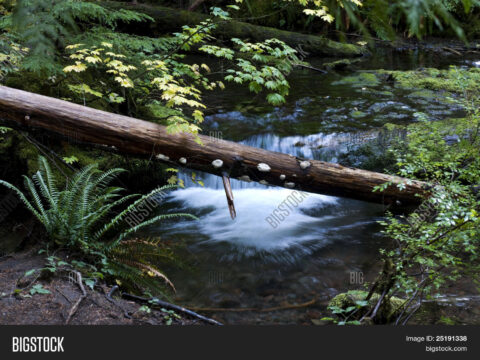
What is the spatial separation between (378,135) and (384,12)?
5.71 m

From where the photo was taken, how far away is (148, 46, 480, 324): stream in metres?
4.30

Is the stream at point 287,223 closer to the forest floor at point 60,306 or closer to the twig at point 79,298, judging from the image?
the forest floor at point 60,306

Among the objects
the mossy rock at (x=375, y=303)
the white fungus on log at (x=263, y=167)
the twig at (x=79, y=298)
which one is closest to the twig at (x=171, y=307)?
the twig at (x=79, y=298)

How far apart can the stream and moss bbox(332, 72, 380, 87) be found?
0.10 m

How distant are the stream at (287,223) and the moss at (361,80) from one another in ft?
0.31

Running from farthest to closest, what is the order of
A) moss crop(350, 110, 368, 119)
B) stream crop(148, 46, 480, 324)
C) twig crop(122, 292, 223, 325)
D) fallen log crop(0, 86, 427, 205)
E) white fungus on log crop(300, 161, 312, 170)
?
moss crop(350, 110, 368, 119), white fungus on log crop(300, 161, 312, 170), fallen log crop(0, 86, 427, 205), stream crop(148, 46, 480, 324), twig crop(122, 292, 223, 325)

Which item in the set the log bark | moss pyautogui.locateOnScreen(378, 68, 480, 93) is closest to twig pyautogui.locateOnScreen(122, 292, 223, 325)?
moss pyautogui.locateOnScreen(378, 68, 480, 93)

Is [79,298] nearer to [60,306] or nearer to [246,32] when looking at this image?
[60,306]

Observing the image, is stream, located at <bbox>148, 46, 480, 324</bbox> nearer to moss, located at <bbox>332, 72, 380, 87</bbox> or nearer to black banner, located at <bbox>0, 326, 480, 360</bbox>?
moss, located at <bbox>332, 72, 380, 87</bbox>

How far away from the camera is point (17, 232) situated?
14.9 ft

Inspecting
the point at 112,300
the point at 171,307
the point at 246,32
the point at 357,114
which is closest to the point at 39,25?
the point at 112,300

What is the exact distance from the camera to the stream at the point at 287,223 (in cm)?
430

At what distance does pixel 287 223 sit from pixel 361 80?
7.25 metres

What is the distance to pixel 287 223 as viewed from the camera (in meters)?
6.33
